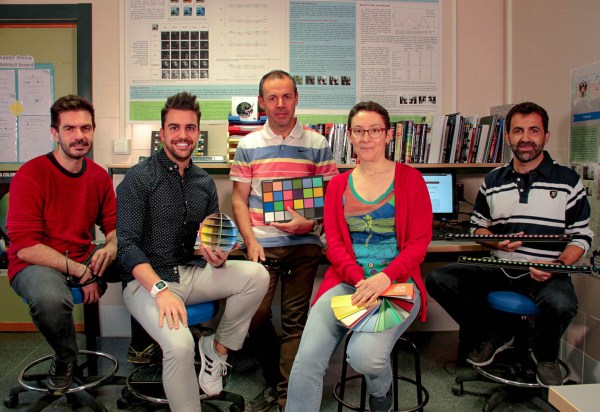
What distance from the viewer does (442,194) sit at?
325cm

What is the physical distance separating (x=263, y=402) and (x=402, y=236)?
1023 mm

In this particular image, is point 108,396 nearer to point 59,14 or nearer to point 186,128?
point 186,128

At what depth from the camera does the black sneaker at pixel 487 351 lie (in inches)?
99.7

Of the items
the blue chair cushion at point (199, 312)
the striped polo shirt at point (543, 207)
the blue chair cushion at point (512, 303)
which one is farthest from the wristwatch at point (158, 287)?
the striped polo shirt at point (543, 207)

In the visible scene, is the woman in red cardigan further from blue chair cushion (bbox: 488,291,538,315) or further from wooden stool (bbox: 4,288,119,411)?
wooden stool (bbox: 4,288,119,411)

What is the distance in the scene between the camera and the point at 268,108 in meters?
2.49

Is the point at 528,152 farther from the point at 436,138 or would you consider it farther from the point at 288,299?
the point at 288,299

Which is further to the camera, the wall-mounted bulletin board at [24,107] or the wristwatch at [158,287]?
the wall-mounted bulletin board at [24,107]

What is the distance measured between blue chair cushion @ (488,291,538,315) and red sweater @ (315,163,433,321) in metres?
0.50

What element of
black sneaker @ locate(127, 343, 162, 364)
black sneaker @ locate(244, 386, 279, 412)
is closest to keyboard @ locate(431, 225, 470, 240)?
black sneaker @ locate(244, 386, 279, 412)

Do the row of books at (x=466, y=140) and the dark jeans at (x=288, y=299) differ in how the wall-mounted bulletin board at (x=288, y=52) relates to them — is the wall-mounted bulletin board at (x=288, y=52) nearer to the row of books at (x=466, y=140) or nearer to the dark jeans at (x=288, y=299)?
the row of books at (x=466, y=140)

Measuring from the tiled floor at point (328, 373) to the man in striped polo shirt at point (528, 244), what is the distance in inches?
9.1

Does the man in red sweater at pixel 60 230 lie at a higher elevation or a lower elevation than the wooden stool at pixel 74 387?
higher

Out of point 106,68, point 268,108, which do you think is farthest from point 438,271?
point 106,68
